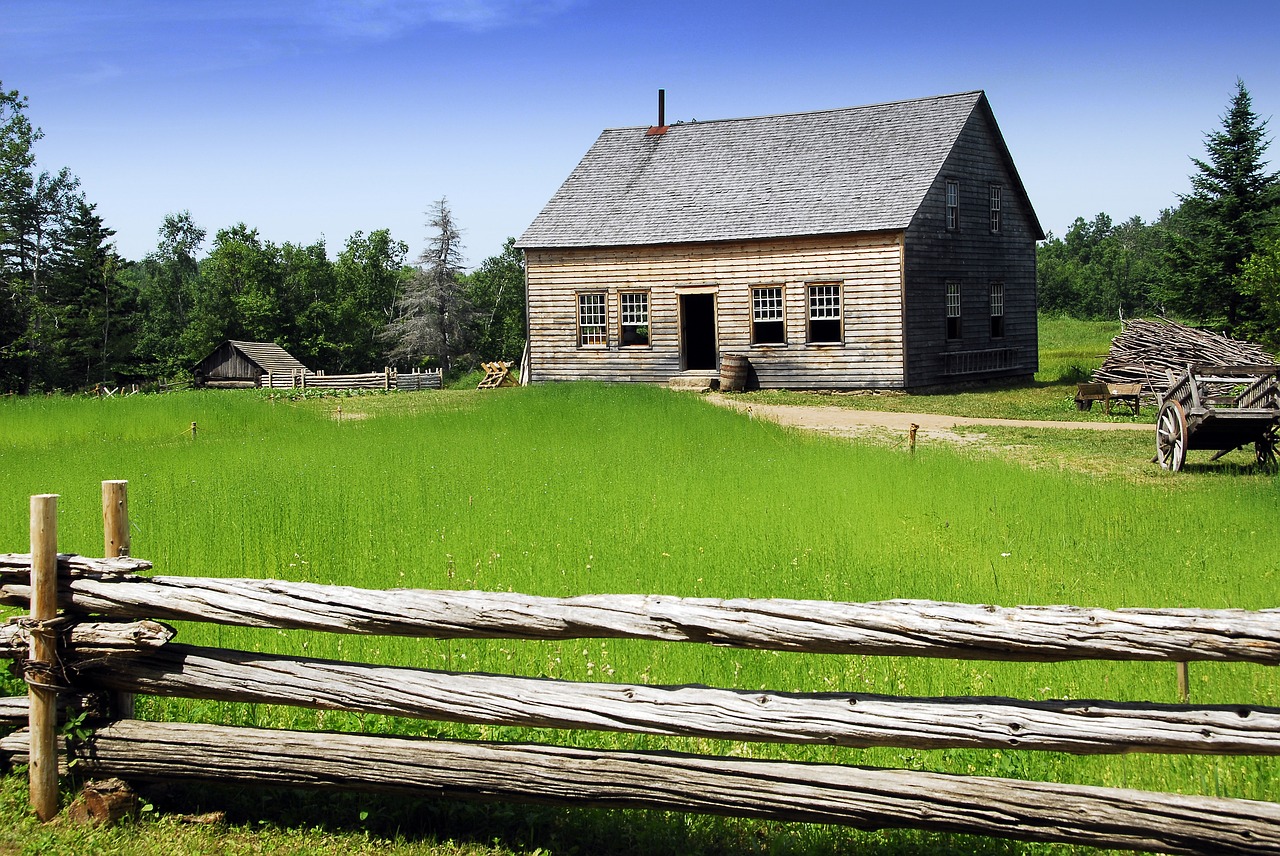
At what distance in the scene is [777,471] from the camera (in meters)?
13.9

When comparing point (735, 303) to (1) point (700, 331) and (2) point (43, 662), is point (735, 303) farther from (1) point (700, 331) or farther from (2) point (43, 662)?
(2) point (43, 662)

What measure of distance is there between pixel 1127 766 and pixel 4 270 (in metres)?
66.6

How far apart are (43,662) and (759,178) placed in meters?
28.7

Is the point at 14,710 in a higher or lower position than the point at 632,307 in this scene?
lower

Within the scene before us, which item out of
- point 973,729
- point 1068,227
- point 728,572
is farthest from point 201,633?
point 1068,227

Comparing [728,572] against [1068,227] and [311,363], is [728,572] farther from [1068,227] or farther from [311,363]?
[1068,227]

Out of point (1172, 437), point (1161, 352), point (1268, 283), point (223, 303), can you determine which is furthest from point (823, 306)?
point (223, 303)

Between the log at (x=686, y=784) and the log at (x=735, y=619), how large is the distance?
20.0 inches

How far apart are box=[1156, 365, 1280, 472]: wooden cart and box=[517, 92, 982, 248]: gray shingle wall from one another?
14161 millimetres

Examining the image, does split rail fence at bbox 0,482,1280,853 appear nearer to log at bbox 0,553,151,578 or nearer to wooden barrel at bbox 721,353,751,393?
log at bbox 0,553,151,578

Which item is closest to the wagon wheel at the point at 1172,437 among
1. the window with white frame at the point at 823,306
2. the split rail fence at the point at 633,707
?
the split rail fence at the point at 633,707

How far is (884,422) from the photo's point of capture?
2241 centimetres

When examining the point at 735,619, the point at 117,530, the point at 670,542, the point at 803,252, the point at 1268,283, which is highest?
the point at 803,252

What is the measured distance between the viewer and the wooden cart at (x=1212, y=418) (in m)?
14.1
